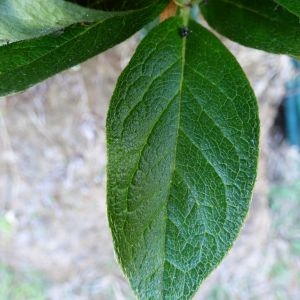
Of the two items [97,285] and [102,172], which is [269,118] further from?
[97,285]

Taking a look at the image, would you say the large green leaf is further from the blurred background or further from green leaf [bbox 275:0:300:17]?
the blurred background

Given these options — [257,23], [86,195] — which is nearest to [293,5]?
[257,23]

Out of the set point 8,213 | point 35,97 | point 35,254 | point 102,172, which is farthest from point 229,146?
point 35,254

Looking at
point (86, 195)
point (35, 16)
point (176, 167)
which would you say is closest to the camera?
point (35, 16)

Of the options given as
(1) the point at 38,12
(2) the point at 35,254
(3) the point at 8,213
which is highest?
(1) the point at 38,12

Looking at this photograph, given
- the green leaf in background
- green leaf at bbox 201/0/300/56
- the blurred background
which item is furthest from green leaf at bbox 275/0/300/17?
the blurred background

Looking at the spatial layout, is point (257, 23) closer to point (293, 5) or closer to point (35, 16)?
point (293, 5)
